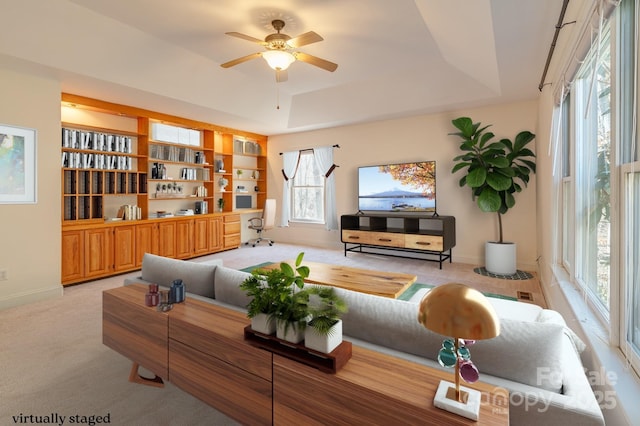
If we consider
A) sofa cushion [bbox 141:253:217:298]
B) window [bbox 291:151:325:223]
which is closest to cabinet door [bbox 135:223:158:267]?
sofa cushion [bbox 141:253:217:298]

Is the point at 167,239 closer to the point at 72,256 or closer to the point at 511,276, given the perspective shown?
the point at 72,256

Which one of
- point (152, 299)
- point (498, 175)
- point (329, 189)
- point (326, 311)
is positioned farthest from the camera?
point (329, 189)

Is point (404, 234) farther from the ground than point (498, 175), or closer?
closer

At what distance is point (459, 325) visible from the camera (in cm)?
73

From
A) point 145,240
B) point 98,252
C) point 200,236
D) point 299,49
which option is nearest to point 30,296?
point 98,252

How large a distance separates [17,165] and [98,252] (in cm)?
142

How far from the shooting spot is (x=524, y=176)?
4.46 m

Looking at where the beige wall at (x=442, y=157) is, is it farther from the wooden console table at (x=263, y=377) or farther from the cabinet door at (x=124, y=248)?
the wooden console table at (x=263, y=377)

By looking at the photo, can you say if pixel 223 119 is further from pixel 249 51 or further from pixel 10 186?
pixel 10 186

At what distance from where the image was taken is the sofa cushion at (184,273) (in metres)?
1.99

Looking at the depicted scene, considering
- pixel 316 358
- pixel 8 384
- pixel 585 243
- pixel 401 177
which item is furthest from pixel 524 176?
pixel 8 384

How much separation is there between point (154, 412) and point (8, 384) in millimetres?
1103

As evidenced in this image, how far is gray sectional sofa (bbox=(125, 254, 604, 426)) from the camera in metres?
→ 0.91

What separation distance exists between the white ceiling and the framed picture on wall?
0.74 metres
